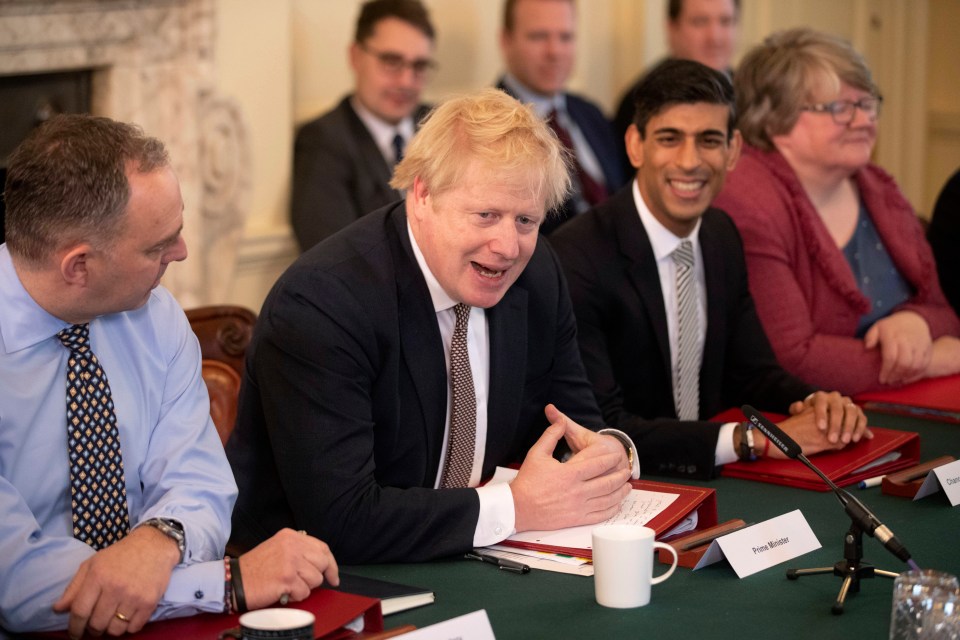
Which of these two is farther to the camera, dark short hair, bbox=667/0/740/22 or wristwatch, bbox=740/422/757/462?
dark short hair, bbox=667/0/740/22

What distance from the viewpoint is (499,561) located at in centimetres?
201

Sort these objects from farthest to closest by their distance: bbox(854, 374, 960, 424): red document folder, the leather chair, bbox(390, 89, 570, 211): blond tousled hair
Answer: bbox(854, 374, 960, 424): red document folder → the leather chair → bbox(390, 89, 570, 211): blond tousled hair

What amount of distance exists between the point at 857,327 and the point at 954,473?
110cm

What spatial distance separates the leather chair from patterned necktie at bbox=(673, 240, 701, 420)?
97 cm

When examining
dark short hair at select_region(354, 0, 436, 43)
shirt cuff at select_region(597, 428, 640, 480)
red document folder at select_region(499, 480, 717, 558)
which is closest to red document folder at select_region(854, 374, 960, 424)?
shirt cuff at select_region(597, 428, 640, 480)

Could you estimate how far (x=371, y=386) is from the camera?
224 cm

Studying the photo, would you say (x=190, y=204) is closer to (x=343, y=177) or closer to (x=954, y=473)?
(x=343, y=177)

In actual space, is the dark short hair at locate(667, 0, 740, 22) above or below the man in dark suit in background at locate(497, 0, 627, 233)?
above

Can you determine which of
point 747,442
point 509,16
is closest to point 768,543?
point 747,442

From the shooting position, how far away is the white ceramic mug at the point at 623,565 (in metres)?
1.80

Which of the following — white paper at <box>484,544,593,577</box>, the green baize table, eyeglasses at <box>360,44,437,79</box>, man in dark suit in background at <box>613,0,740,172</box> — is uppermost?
man in dark suit in background at <box>613,0,740,172</box>

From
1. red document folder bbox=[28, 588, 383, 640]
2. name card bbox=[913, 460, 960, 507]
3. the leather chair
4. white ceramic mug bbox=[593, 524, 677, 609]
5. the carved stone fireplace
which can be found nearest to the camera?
red document folder bbox=[28, 588, 383, 640]

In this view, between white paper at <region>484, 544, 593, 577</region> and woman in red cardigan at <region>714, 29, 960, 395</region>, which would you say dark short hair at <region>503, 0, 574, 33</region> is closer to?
woman in red cardigan at <region>714, 29, 960, 395</region>

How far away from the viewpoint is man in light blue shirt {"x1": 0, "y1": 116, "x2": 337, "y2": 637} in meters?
1.76
